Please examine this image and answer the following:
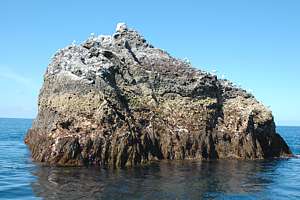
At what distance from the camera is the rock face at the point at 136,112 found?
3272 cm

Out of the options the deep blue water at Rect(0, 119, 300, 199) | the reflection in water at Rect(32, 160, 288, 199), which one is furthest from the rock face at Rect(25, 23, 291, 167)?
the reflection in water at Rect(32, 160, 288, 199)

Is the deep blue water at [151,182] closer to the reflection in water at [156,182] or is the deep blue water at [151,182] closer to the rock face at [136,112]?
the reflection in water at [156,182]

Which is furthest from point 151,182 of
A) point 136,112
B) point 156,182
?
point 136,112

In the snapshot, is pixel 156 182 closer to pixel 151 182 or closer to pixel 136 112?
pixel 151 182

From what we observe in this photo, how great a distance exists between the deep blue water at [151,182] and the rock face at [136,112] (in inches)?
88.5

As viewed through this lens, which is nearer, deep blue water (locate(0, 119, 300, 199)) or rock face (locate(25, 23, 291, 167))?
deep blue water (locate(0, 119, 300, 199))

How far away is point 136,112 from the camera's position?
3888 cm

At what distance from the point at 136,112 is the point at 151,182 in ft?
42.9

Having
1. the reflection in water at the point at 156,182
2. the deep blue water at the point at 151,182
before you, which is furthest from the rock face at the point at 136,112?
the reflection in water at the point at 156,182

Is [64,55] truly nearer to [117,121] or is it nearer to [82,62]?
[82,62]

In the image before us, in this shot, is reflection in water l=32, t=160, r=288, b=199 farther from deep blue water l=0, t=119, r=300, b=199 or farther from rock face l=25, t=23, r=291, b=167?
rock face l=25, t=23, r=291, b=167

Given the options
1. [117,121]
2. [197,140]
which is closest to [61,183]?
[117,121]

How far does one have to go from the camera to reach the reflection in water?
2297 cm

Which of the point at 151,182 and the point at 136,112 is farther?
the point at 136,112
